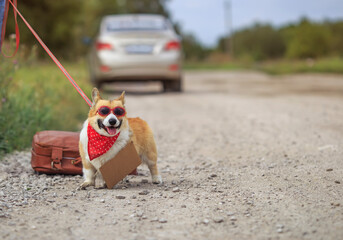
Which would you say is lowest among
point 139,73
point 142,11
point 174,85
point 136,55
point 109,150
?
point 142,11

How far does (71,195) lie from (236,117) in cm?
462

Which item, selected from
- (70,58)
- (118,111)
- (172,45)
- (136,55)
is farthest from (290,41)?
(118,111)

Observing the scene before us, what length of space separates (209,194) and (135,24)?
9.09m

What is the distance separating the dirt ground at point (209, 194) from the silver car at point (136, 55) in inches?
195

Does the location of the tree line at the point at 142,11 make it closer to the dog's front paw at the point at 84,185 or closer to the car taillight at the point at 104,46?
the car taillight at the point at 104,46

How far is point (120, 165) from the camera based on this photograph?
162 inches

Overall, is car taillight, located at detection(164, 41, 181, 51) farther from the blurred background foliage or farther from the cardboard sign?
the cardboard sign

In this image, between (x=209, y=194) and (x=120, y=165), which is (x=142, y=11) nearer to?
(x=120, y=165)

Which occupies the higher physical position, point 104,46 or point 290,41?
point 104,46

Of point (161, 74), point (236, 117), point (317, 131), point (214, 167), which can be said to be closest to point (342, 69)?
A: point (161, 74)

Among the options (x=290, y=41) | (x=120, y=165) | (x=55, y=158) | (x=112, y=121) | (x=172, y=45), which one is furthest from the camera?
(x=290, y=41)

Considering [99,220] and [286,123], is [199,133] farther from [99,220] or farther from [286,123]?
[99,220]

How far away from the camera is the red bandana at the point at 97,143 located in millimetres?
4031

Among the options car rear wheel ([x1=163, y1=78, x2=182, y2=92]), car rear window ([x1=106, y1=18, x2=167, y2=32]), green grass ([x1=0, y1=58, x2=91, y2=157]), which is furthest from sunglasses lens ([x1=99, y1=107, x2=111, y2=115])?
car rear wheel ([x1=163, y1=78, x2=182, y2=92])
